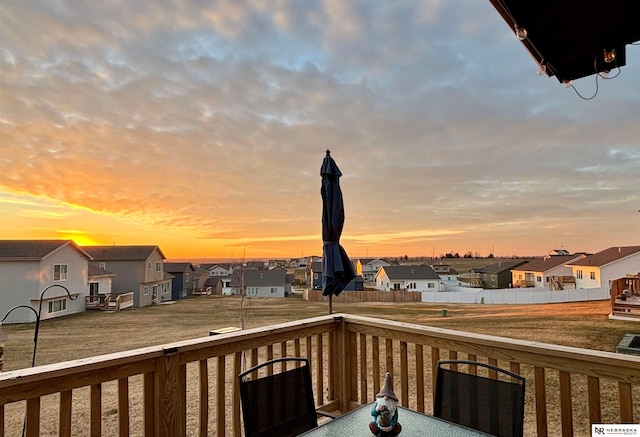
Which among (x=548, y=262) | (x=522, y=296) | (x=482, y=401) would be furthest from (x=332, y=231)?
(x=548, y=262)

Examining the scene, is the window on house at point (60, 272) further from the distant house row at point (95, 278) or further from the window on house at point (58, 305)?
the window on house at point (58, 305)

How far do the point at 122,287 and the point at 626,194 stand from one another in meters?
26.3

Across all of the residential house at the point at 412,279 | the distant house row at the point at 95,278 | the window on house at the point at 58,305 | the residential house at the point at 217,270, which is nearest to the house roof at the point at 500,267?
the residential house at the point at 412,279

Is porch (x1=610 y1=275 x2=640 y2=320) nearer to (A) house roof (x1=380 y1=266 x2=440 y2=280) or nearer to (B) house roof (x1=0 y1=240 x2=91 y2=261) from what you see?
(A) house roof (x1=380 y1=266 x2=440 y2=280)

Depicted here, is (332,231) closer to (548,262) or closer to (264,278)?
(548,262)

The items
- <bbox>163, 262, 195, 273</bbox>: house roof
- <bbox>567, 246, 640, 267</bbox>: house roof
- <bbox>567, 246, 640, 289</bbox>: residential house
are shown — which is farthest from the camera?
<bbox>163, 262, 195, 273</bbox>: house roof

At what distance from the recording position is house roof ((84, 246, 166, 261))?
22516 mm

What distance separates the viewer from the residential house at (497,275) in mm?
30375

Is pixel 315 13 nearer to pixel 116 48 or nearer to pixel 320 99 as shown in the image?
pixel 320 99

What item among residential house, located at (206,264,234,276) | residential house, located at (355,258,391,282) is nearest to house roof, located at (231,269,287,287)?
residential house, located at (206,264,234,276)

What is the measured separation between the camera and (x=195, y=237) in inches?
483

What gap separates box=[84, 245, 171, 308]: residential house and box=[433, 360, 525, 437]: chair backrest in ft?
79.3

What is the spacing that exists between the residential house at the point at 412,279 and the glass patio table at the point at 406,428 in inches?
1060

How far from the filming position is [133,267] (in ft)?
73.8
